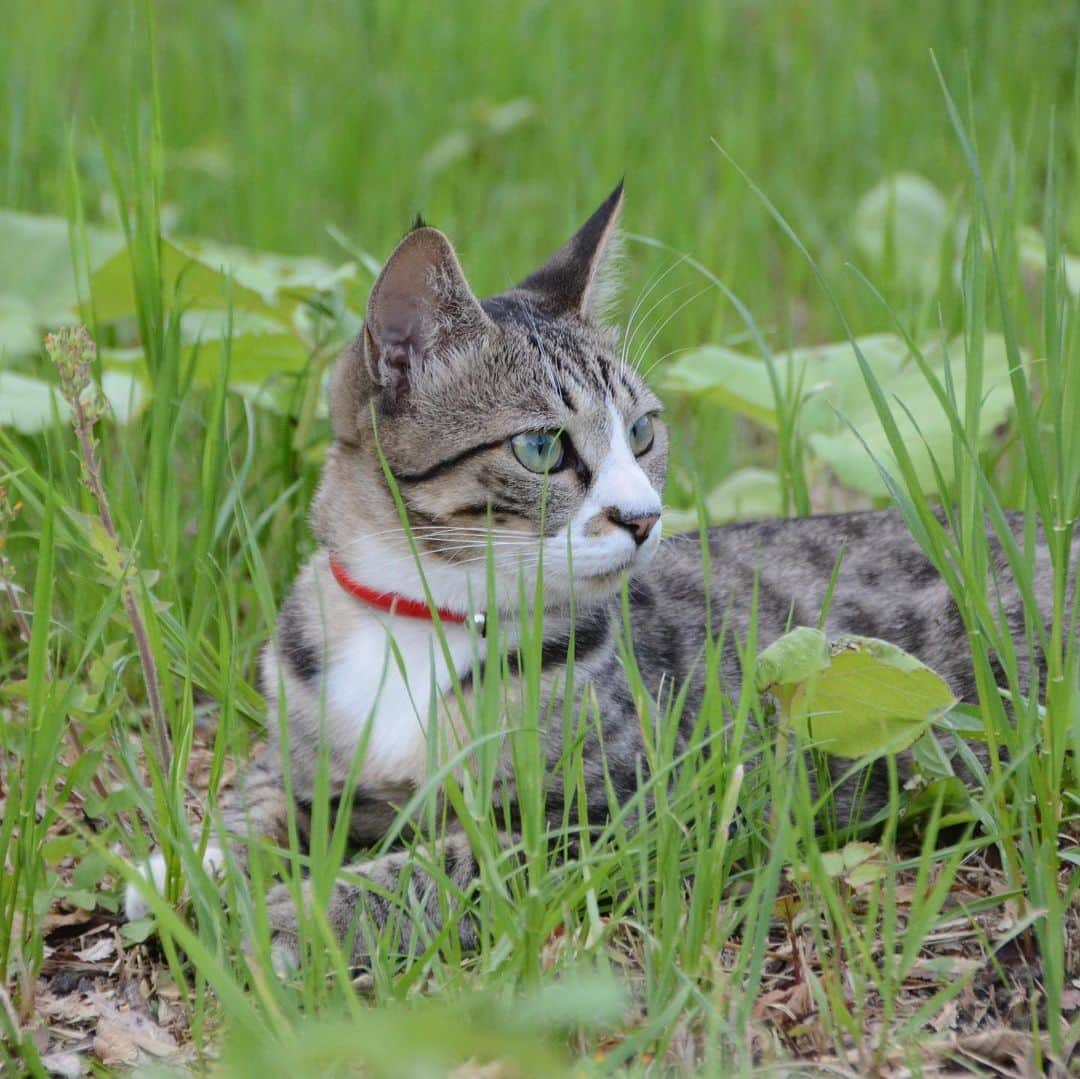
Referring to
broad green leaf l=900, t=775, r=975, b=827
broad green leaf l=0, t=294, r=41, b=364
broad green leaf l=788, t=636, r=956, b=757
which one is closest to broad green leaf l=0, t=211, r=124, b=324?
broad green leaf l=0, t=294, r=41, b=364

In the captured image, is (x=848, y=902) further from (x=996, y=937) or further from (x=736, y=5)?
(x=736, y=5)

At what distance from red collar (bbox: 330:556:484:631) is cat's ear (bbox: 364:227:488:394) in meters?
0.35

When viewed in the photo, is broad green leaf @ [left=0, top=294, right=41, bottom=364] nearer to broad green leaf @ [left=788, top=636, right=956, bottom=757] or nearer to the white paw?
the white paw

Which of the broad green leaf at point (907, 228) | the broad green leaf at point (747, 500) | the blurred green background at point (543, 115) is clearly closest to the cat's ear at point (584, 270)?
the broad green leaf at point (747, 500)

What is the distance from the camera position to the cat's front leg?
211 centimetres

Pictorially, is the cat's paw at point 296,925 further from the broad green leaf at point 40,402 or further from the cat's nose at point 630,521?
the broad green leaf at point 40,402

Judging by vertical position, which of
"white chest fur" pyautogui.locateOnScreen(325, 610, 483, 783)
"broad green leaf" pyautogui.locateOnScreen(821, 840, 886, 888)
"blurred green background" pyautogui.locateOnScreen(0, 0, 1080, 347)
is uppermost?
"blurred green background" pyautogui.locateOnScreen(0, 0, 1080, 347)

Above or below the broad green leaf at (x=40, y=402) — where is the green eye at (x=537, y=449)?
below

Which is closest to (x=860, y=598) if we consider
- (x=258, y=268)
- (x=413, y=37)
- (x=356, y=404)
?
(x=356, y=404)

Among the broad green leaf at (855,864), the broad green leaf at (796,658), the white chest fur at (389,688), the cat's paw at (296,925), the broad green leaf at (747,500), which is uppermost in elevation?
the broad green leaf at (747,500)

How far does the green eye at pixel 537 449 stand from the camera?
8.28ft

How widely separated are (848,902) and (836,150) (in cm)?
408

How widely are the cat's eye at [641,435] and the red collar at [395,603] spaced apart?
0.47m

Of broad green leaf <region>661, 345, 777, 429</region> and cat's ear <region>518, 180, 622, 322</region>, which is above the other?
cat's ear <region>518, 180, 622, 322</region>
